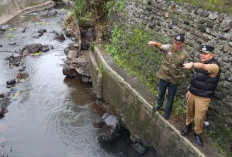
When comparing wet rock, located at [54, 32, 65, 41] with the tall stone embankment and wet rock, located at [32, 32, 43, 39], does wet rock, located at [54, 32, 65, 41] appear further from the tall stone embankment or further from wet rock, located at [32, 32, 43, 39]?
the tall stone embankment

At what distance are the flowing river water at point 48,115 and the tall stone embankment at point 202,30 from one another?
3.97 meters

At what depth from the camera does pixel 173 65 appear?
7.19 metres

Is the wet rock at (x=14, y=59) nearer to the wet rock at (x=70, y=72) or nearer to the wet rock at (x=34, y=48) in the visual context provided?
the wet rock at (x=34, y=48)

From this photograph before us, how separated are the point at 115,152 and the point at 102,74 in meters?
3.24

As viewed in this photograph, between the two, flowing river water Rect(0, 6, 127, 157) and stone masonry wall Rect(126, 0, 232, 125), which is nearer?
stone masonry wall Rect(126, 0, 232, 125)

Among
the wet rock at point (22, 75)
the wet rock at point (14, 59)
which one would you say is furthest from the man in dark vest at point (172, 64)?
the wet rock at point (14, 59)

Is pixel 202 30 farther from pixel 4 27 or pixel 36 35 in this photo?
pixel 4 27

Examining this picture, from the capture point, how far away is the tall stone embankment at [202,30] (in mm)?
6812

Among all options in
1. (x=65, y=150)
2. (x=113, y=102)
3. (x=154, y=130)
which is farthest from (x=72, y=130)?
(x=154, y=130)

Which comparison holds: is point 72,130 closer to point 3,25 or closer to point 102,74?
point 102,74

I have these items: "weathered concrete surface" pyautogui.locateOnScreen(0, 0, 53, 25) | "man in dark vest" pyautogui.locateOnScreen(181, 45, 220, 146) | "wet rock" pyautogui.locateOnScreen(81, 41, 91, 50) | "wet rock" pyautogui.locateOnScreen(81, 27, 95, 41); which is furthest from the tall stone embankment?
"weathered concrete surface" pyautogui.locateOnScreen(0, 0, 53, 25)

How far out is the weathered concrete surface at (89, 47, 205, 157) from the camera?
24.9ft

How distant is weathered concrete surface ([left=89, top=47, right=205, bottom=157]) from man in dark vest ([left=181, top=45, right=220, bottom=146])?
2.22ft

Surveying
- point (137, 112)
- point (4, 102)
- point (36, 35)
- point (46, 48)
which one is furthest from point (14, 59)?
point (137, 112)
